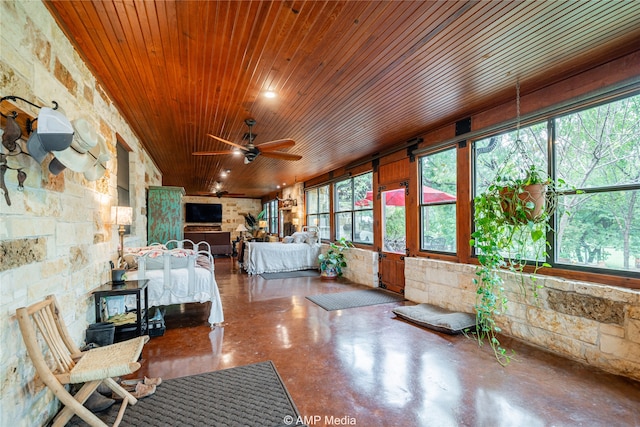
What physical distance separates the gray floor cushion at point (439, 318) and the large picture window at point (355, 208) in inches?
89.0

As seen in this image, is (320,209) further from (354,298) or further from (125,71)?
(125,71)

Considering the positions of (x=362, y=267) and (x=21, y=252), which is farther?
(x=362, y=267)

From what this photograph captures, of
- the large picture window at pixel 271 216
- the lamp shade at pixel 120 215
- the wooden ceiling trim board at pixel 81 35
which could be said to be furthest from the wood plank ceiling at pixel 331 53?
the large picture window at pixel 271 216

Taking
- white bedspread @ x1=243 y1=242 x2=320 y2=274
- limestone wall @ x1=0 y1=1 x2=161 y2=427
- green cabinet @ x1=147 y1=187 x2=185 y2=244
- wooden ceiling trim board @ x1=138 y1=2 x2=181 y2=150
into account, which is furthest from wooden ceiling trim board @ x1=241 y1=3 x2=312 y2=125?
white bedspread @ x1=243 y1=242 x2=320 y2=274

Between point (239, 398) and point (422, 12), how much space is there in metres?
2.91

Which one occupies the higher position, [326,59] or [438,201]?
[326,59]

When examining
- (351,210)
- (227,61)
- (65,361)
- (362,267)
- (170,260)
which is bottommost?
(362,267)

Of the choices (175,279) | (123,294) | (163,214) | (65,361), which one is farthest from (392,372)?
(163,214)

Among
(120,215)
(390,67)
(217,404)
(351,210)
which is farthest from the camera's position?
(351,210)

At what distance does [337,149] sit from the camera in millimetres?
5281

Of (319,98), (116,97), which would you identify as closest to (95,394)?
(116,97)

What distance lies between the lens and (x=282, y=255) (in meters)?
7.28

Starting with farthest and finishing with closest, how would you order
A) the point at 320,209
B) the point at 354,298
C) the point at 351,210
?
the point at 320,209
the point at 351,210
the point at 354,298

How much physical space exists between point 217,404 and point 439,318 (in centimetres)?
260
